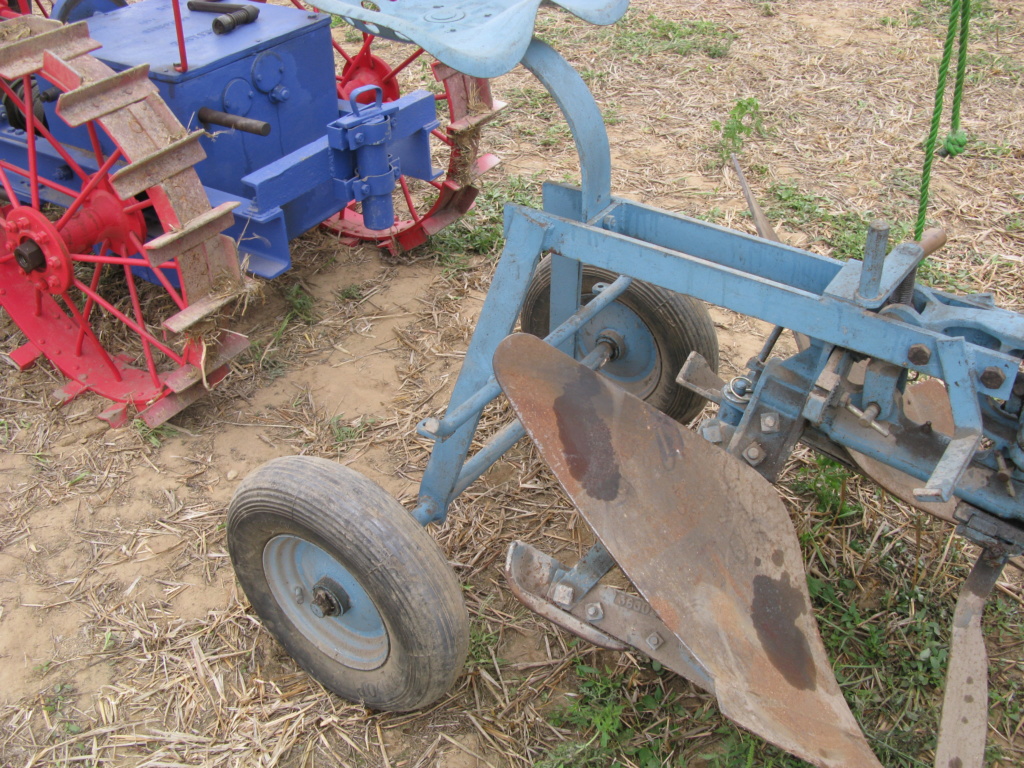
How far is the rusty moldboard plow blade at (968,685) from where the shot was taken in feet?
6.05

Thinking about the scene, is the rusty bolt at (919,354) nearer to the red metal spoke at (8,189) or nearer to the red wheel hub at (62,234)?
the red wheel hub at (62,234)

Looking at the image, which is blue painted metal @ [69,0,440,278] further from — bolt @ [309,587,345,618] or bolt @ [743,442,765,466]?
bolt @ [743,442,765,466]

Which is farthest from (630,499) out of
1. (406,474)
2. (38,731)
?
(38,731)

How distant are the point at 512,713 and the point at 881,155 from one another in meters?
4.10

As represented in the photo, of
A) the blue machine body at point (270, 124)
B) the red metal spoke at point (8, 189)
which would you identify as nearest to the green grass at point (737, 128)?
the blue machine body at point (270, 124)

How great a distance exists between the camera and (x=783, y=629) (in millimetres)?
2031

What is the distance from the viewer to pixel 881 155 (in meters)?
4.95

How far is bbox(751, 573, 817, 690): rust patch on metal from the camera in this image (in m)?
1.96

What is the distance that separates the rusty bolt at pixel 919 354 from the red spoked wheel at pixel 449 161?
7.98 feet

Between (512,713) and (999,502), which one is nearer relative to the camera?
(999,502)

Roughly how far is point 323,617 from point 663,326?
1.44 metres

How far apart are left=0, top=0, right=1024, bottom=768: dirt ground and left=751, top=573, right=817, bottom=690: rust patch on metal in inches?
16.4

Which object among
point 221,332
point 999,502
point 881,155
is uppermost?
point 999,502

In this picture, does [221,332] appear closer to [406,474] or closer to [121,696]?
[406,474]
